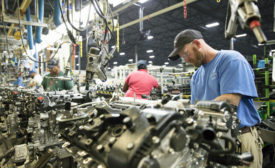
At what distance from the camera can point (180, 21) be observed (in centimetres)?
1266

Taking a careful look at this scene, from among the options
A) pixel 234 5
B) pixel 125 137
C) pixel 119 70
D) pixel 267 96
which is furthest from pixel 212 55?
pixel 119 70

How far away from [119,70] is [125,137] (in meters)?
8.10

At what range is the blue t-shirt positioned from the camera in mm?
1447

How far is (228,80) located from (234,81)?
5 centimetres

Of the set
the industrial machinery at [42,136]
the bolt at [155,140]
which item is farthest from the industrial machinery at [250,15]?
the industrial machinery at [42,136]

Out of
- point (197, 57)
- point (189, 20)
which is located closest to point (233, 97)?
point (197, 57)

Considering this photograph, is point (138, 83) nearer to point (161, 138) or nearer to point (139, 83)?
point (139, 83)

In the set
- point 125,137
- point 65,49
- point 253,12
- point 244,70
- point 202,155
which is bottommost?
point 202,155

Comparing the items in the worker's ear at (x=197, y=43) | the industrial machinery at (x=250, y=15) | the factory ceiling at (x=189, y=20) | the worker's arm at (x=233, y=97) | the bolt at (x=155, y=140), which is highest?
the factory ceiling at (x=189, y=20)

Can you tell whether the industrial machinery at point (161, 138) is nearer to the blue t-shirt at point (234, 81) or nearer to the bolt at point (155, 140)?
the bolt at point (155, 140)

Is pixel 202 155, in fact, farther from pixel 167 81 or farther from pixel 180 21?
pixel 180 21

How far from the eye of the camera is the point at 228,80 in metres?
1.49

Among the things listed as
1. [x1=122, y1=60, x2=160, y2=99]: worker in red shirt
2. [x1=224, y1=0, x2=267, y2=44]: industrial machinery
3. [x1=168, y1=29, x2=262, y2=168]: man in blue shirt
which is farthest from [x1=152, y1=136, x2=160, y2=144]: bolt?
[x1=122, y1=60, x2=160, y2=99]: worker in red shirt

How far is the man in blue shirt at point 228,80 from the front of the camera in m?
1.45
